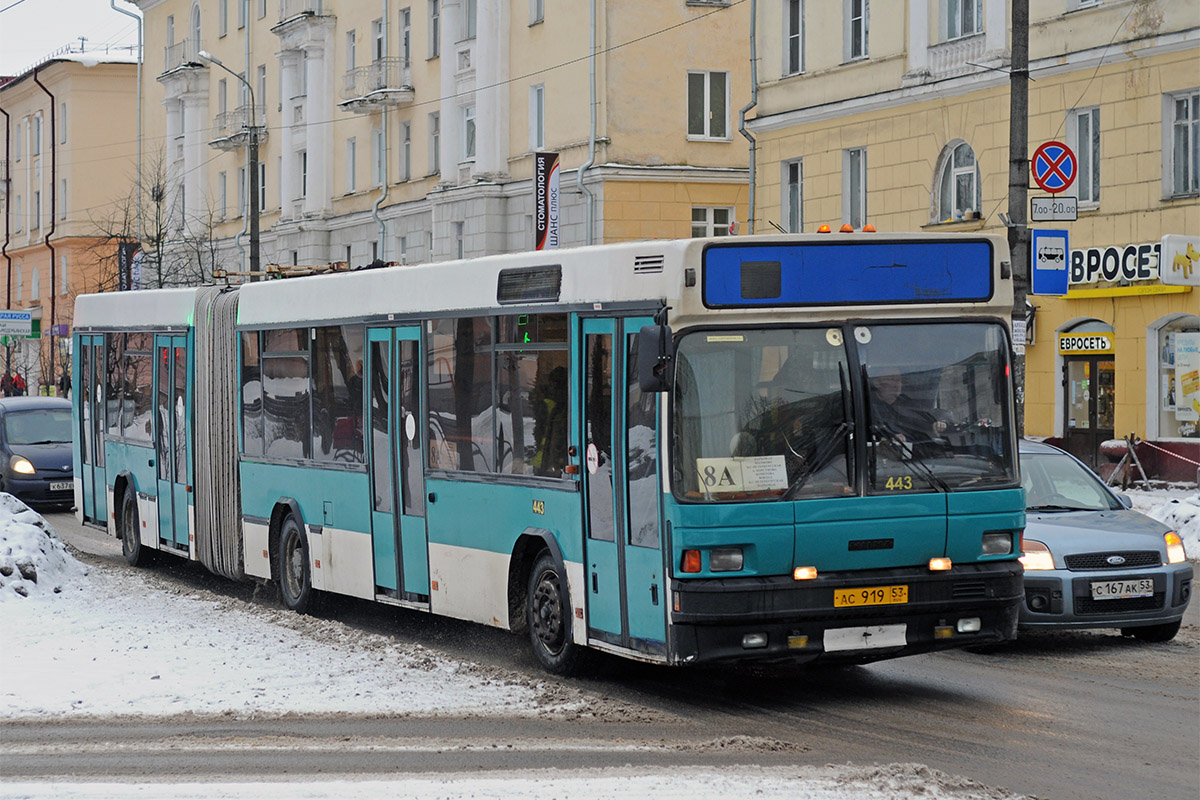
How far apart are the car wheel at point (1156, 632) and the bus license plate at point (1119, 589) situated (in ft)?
1.31

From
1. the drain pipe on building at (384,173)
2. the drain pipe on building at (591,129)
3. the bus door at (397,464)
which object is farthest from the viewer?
the drain pipe on building at (384,173)

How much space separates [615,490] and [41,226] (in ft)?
262

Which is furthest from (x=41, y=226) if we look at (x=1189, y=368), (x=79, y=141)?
(x=1189, y=368)

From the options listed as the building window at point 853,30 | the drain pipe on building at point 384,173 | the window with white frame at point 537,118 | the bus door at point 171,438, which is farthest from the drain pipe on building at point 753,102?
the bus door at point 171,438

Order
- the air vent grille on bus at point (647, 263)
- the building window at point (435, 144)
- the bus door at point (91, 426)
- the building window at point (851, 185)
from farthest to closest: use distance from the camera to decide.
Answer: the building window at point (435, 144) < the building window at point (851, 185) < the bus door at point (91, 426) < the air vent grille on bus at point (647, 263)

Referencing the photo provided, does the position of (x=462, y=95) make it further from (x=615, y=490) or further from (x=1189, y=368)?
(x=615, y=490)

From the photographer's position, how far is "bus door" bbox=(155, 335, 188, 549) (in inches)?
685

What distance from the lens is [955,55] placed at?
96.8ft

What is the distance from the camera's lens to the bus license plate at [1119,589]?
39.4 ft

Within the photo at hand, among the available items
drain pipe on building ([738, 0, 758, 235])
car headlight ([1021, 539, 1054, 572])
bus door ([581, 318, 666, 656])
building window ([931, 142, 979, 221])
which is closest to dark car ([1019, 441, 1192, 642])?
car headlight ([1021, 539, 1054, 572])

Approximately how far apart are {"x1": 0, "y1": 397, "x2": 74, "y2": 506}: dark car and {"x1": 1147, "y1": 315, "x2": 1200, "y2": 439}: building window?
15435 mm

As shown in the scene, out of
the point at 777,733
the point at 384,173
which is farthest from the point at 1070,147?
the point at 384,173

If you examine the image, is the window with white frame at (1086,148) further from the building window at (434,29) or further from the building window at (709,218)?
the building window at (434,29)

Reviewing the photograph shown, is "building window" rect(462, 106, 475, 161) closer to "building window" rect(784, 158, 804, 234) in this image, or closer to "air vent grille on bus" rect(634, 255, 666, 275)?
"building window" rect(784, 158, 804, 234)
